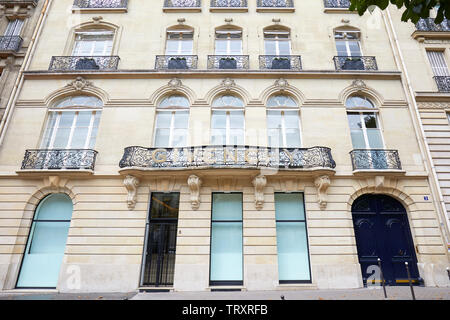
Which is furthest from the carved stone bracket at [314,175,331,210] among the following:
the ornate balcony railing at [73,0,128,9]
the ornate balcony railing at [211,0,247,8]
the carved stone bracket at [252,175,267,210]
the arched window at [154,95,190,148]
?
the ornate balcony railing at [73,0,128,9]

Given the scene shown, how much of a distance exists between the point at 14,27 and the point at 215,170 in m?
12.8

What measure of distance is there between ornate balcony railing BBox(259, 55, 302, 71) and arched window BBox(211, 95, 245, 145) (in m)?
2.09

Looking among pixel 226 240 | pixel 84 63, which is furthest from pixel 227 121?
pixel 84 63

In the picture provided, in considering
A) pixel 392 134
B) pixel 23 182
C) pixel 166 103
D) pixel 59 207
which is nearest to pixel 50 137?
pixel 23 182

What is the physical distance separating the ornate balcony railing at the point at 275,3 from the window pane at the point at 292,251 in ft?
35.2

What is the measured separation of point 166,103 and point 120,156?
298 cm

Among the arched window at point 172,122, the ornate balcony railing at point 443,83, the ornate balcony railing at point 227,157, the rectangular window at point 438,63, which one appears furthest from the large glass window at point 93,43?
the rectangular window at point 438,63

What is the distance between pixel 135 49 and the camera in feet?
37.7

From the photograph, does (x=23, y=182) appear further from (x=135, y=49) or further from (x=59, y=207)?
(x=135, y=49)

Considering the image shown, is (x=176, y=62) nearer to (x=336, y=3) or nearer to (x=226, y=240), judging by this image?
(x=226, y=240)

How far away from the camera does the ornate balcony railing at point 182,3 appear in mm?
12541

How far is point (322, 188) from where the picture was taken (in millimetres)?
8773

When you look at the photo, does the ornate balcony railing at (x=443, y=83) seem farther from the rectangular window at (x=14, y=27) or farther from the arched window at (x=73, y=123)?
the rectangular window at (x=14, y=27)

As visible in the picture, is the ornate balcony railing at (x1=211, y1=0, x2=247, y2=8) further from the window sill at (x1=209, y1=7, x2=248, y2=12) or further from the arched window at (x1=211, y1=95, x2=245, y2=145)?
the arched window at (x1=211, y1=95, x2=245, y2=145)
